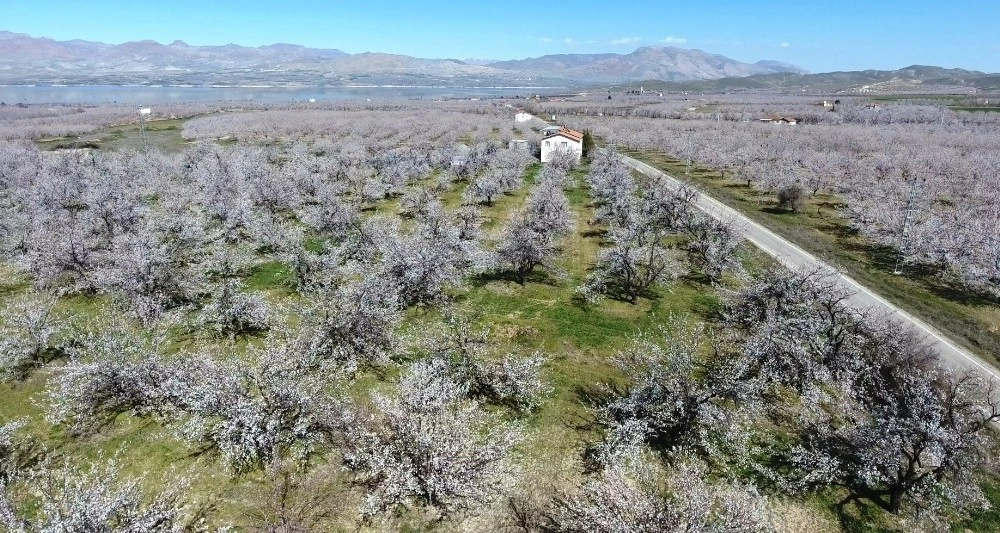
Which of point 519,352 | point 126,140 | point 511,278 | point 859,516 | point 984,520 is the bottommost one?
point 859,516

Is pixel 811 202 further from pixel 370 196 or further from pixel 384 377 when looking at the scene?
pixel 384 377

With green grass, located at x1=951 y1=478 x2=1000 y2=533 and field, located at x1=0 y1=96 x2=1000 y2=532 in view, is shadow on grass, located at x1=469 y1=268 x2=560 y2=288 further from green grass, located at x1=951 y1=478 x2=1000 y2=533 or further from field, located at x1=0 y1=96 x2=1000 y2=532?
green grass, located at x1=951 y1=478 x2=1000 y2=533

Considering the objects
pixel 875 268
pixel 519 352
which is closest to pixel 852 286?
pixel 875 268

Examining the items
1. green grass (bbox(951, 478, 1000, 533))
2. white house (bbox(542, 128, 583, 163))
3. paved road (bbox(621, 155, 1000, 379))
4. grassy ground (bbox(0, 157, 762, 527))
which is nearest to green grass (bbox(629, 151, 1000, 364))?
paved road (bbox(621, 155, 1000, 379))

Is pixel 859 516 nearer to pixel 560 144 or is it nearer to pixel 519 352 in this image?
pixel 519 352

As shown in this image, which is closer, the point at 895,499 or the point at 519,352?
the point at 895,499

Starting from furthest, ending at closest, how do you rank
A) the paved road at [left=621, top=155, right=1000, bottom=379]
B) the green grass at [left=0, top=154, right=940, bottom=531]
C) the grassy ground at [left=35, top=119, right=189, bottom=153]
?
the grassy ground at [left=35, top=119, right=189, bottom=153]
the paved road at [left=621, top=155, right=1000, bottom=379]
the green grass at [left=0, top=154, right=940, bottom=531]
